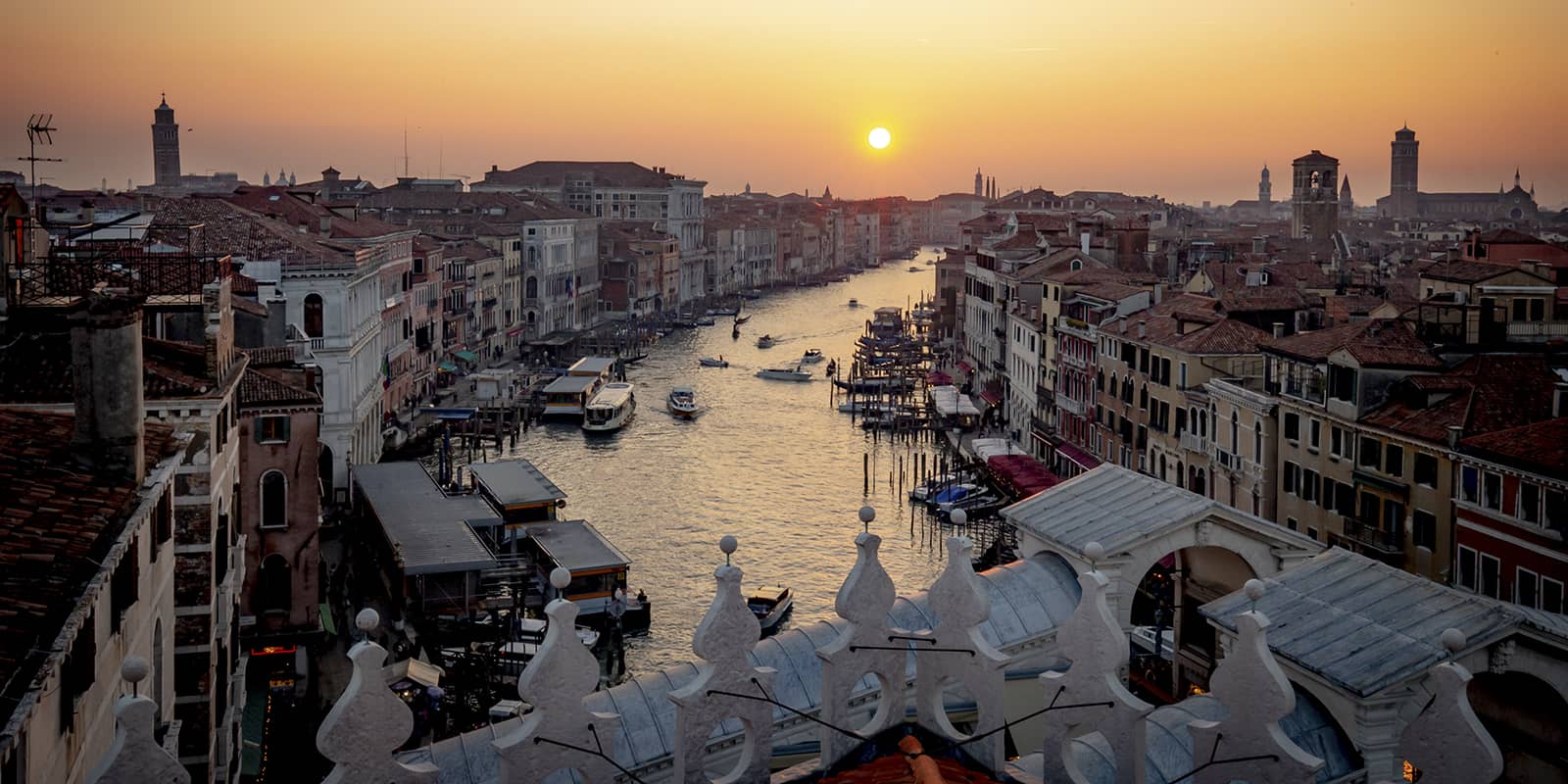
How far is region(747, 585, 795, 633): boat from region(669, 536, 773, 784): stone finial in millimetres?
11569

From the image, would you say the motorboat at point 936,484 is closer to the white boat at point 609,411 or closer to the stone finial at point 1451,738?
the white boat at point 609,411

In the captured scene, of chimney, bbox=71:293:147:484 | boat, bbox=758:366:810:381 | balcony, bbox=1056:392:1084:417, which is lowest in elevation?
boat, bbox=758:366:810:381

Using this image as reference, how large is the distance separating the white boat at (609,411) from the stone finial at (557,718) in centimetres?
2431

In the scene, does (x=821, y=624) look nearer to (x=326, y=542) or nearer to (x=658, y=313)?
(x=326, y=542)

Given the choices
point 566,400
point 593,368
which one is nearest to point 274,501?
point 566,400

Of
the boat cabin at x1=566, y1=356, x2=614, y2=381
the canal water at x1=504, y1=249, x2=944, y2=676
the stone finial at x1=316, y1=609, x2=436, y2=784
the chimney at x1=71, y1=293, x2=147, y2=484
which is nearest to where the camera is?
the stone finial at x1=316, y1=609, x2=436, y2=784

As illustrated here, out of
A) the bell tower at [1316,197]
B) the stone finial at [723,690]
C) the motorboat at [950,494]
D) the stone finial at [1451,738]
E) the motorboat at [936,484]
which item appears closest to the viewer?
the stone finial at [1451,738]

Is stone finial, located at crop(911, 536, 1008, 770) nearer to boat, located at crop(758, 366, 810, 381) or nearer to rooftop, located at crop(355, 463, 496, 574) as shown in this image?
rooftop, located at crop(355, 463, 496, 574)

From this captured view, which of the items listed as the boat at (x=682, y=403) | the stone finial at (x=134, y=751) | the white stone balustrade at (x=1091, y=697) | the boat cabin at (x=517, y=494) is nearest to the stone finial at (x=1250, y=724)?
the white stone balustrade at (x=1091, y=697)

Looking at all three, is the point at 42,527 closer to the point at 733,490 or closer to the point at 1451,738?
the point at 1451,738

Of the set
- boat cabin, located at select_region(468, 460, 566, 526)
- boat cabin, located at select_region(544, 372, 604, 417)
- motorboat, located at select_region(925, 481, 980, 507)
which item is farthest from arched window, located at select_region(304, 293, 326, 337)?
boat cabin, located at select_region(544, 372, 604, 417)

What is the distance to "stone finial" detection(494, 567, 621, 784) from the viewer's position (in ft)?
11.2

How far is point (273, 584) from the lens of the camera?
12.9m

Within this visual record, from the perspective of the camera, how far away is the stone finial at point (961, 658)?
3.89 metres
